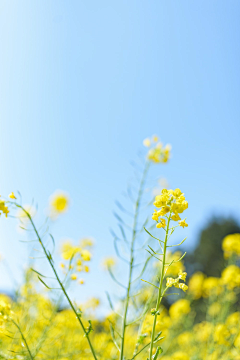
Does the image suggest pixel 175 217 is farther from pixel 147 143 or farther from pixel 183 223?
pixel 147 143

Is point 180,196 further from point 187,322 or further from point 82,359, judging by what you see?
point 187,322

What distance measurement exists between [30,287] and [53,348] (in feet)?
2.45

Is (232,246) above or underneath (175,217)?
above

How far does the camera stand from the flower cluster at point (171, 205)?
104 centimetres

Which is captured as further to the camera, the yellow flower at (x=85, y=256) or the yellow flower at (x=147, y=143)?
the yellow flower at (x=147, y=143)

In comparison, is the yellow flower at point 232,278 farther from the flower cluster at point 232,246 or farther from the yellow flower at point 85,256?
the yellow flower at point 85,256

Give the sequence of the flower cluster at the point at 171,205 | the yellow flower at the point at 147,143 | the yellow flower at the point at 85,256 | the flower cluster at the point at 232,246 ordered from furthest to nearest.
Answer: the flower cluster at the point at 232,246
the yellow flower at the point at 147,143
the yellow flower at the point at 85,256
the flower cluster at the point at 171,205

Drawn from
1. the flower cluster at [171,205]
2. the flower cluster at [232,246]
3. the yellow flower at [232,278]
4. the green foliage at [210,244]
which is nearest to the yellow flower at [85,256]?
the flower cluster at [171,205]

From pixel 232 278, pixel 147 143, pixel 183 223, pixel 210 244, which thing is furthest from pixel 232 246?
pixel 210 244

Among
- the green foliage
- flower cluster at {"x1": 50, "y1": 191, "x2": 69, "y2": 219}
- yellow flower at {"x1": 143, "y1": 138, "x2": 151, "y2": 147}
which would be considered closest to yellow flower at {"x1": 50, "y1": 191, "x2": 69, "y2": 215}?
flower cluster at {"x1": 50, "y1": 191, "x2": 69, "y2": 219}

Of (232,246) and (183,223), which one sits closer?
(183,223)

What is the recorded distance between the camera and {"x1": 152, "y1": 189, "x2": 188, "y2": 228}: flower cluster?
1042 millimetres

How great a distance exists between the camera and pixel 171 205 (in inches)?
41.2

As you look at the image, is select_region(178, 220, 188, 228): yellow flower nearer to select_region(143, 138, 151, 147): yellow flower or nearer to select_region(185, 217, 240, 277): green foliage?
select_region(143, 138, 151, 147): yellow flower
